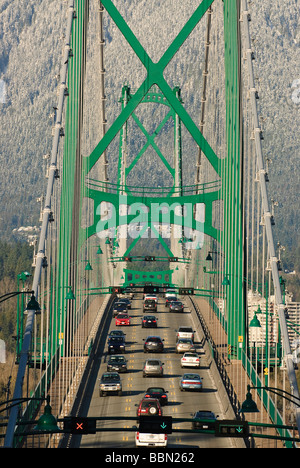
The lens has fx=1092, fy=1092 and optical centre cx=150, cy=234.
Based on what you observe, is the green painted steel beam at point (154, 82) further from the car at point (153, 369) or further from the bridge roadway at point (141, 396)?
the car at point (153, 369)

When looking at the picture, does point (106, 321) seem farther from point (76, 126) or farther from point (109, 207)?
point (76, 126)

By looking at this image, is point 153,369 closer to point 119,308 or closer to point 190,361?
point 190,361

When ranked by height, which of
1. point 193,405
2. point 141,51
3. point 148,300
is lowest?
point 193,405

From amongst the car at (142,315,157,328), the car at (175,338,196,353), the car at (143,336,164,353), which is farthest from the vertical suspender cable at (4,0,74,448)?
the car at (142,315,157,328)

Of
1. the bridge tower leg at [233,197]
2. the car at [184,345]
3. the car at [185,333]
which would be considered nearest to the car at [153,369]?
the bridge tower leg at [233,197]

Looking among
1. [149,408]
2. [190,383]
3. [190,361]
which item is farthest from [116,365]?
[149,408]

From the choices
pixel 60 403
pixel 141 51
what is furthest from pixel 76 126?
pixel 60 403

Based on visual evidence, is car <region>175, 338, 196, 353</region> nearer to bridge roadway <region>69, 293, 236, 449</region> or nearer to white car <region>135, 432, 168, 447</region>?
bridge roadway <region>69, 293, 236, 449</region>
